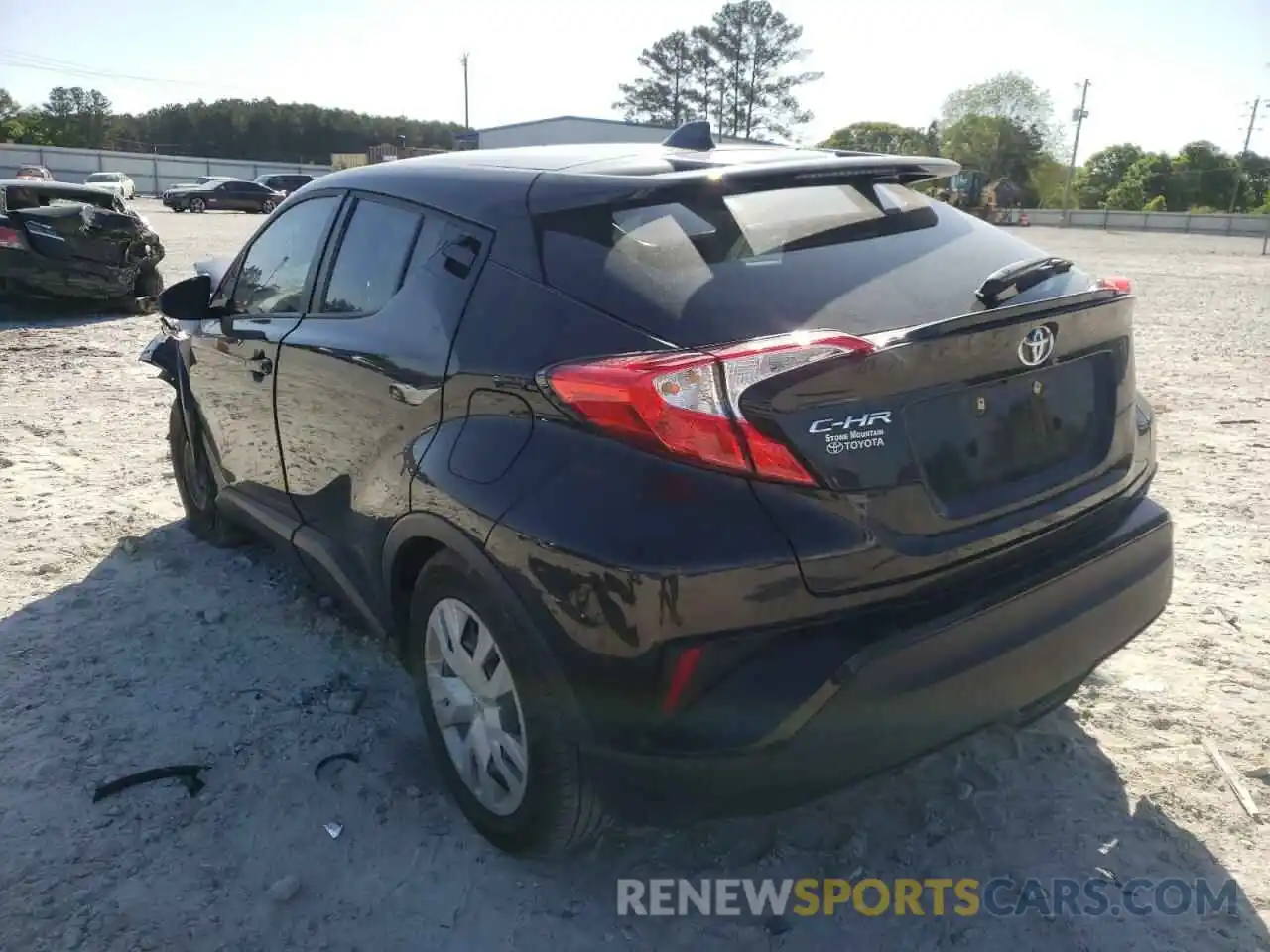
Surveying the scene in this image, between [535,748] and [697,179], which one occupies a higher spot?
[697,179]

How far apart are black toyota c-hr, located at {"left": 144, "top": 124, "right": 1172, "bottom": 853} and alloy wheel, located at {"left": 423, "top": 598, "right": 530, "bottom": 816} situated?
1 cm

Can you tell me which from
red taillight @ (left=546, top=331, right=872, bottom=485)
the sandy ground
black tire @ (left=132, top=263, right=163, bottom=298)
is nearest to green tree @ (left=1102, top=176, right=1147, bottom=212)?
black tire @ (left=132, top=263, right=163, bottom=298)

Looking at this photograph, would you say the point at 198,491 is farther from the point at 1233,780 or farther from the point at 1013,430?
the point at 1233,780

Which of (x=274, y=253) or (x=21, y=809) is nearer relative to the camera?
(x=21, y=809)

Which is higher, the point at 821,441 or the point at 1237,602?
the point at 821,441

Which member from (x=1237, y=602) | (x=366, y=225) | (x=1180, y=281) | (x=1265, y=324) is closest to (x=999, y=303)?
(x=366, y=225)

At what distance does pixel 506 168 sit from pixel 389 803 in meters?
1.83

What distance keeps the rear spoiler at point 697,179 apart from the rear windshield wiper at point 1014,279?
0.48 meters

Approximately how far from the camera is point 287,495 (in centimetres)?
351

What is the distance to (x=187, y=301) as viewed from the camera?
160 inches

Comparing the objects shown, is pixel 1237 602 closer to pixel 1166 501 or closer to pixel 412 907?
pixel 1166 501

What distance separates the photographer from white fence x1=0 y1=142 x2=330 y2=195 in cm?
5162

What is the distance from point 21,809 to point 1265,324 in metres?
12.9

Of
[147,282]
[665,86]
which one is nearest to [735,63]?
[665,86]
